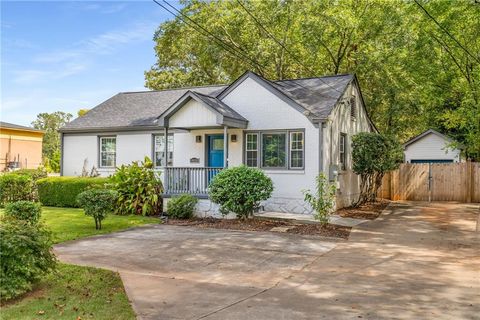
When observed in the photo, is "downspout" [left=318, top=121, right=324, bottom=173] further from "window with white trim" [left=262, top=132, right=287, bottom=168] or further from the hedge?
the hedge

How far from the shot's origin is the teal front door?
15236mm

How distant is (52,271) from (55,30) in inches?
262

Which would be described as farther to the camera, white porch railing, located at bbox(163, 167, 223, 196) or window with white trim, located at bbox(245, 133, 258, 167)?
window with white trim, located at bbox(245, 133, 258, 167)

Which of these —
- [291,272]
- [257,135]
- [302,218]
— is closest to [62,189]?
[257,135]

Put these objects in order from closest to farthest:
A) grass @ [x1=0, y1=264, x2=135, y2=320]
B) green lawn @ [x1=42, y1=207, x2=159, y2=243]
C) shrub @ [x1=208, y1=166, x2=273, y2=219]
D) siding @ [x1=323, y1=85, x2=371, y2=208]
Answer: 1. grass @ [x1=0, y1=264, x2=135, y2=320]
2. green lawn @ [x1=42, y1=207, x2=159, y2=243]
3. shrub @ [x1=208, y1=166, x2=273, y2=219]
4. siding @ [x1=323, y1=85, x2=371, y2=208]

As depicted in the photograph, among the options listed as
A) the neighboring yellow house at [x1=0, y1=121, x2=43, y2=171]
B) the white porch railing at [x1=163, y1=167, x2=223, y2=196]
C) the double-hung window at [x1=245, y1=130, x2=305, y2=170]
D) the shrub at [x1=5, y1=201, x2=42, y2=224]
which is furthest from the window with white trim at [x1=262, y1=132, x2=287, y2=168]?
the neighboring yellow house at [x1=0, y1=121, x2=43, y2=171]

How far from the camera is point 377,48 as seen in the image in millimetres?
20938

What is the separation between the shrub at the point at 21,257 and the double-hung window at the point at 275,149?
9.55m

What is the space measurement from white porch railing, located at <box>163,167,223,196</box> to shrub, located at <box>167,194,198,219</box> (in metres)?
0.52

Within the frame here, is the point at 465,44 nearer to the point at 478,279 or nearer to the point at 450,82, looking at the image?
the point at 450,82

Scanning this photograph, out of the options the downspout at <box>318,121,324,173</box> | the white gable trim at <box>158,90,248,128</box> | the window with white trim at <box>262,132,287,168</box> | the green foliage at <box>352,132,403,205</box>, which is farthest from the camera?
the green foliage at <box>352,132,403,205</box>

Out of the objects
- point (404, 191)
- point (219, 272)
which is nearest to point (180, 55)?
point (404, 191)

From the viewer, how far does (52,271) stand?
218 inches

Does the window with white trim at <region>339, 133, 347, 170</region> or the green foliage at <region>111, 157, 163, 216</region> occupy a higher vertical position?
the window with white trim at <region>339, 133, 347, 170</region>
